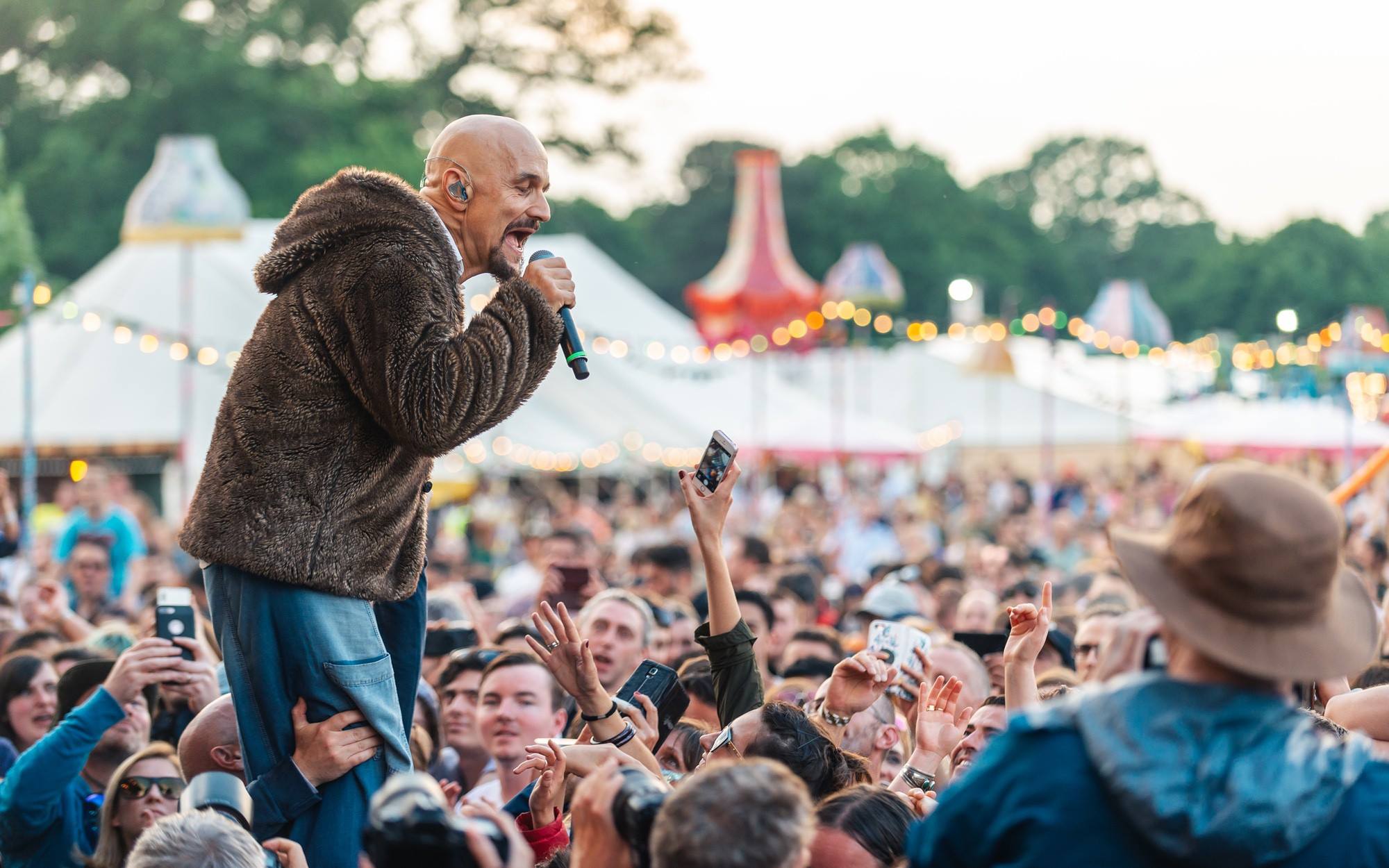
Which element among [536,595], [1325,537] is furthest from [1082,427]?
[1325,537]

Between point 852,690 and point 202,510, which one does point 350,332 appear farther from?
point 852,690

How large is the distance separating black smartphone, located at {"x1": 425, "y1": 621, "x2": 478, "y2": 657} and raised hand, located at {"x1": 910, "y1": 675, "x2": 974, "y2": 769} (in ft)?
8.60

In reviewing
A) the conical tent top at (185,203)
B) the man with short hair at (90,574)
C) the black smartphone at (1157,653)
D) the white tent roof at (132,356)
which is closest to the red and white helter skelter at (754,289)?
the white tent roof at (132,356)

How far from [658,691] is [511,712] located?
3.89 feet

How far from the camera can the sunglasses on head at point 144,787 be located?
4.08m

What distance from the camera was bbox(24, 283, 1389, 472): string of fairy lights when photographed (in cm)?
1847

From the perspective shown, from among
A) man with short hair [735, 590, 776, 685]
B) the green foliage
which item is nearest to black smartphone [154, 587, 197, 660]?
man with short hair [735, 590, 776, 685]

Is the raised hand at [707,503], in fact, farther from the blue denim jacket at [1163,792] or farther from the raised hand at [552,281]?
the blue denim jacket at [1163,792]

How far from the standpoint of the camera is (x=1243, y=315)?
2101 inches

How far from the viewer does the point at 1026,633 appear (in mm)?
3381

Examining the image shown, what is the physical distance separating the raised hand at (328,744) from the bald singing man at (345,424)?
2cm

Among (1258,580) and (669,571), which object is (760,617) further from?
(1258,580)

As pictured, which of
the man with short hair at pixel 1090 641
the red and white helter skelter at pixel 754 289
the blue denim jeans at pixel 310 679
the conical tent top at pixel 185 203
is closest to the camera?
the blue denim jeans at pixel 310 679

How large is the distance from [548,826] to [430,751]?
6.38 ft
